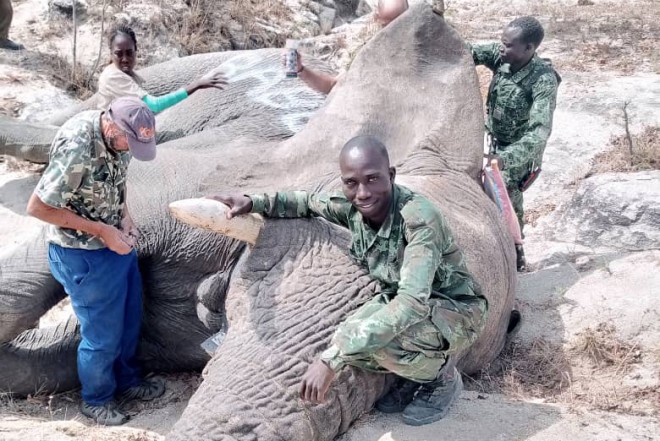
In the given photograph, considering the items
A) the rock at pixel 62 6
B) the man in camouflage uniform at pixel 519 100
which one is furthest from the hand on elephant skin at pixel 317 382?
the rock at pixel 62 6

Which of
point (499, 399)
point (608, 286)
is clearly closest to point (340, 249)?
point (499, 399)

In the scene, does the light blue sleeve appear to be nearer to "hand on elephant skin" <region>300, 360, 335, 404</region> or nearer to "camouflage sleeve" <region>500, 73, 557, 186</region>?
"camouflage sleeve" <region>500, 73, 557, 186</region>

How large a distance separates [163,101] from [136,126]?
2129 mm

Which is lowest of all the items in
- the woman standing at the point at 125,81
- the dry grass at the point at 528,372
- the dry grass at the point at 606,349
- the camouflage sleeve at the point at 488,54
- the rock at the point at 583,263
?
the dry grass at the point at 528,372

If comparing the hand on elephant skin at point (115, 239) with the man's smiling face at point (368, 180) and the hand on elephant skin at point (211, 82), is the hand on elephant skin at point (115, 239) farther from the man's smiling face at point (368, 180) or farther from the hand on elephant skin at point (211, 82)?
the hand on elephant skin at point (211, 82)

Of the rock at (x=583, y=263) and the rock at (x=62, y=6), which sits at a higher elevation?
the rock at (x=62, y=6)

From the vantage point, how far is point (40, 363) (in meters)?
4.45

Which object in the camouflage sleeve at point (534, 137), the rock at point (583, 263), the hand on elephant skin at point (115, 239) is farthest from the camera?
the rock at point (583, 263)

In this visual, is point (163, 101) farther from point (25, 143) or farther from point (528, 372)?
point (528, 372)

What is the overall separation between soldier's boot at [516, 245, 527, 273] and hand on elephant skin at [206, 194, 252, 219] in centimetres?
255

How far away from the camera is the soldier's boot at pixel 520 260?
5621mm

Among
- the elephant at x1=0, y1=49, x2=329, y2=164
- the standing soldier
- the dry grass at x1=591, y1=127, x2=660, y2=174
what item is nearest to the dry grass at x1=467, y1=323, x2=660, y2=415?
the elephant at x1=0, y1=49, x2=329, y2=164

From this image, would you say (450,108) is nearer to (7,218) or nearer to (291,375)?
(291,375)

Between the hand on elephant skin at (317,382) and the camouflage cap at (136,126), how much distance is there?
117cm
